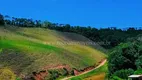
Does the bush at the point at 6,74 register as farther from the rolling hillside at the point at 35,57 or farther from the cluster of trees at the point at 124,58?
the cluster of trees at the point at 124,58

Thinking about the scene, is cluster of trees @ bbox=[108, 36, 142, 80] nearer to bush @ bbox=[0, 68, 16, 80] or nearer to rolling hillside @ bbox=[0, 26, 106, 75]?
bush @ bbox=[0, 68, 16, 80]

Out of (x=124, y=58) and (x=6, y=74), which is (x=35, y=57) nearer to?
(x=6, y=74)

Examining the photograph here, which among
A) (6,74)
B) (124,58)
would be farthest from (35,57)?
(124,58)

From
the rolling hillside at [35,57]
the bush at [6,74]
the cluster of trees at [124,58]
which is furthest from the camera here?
the rolling hillside at [35,57]

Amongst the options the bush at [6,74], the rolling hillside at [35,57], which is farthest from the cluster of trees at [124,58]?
the rolling hillside at [35,57]

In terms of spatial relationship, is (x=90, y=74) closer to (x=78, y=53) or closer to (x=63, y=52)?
(x=63, y=52)

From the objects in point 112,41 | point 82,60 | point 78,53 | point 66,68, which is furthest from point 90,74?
point 112,41

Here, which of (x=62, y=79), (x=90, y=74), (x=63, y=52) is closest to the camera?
(x=62, y=79)

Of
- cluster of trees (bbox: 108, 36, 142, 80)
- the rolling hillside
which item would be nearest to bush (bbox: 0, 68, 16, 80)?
the rolling hillside
